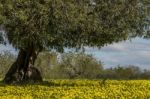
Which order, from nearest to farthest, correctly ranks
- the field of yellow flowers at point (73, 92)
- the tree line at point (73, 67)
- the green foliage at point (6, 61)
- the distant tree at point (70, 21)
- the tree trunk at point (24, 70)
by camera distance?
the field of yellow flowers at point (73, 92)
the distant tree at point (70, 21)
the tree trunk at point (24, 70)
the tree line at point (73, 67)
the green foliage at point (6, 61)

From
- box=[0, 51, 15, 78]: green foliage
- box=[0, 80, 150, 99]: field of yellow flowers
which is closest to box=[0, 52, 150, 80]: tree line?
box=[0, 51, 15, 78]: green foliage

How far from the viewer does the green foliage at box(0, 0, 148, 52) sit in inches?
1122

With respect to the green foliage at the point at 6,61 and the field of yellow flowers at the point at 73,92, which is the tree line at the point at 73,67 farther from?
the field of yellow flowers at the point at 73,92

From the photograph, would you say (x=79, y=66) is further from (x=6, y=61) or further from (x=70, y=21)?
(x=70, y=21)

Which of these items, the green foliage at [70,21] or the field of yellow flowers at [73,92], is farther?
the green foliage at [70,21]

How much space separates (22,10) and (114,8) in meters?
5.77

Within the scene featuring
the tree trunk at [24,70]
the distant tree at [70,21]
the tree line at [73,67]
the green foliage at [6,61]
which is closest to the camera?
the distant tree at [70,21]

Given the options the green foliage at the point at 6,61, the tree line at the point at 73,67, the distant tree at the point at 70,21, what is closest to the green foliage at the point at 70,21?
the distant tree at the point at 70,21

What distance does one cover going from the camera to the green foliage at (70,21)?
2850cm

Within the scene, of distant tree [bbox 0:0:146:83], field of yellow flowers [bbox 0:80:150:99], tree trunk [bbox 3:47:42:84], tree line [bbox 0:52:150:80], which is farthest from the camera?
tree line [bbox 0:52:150:80]

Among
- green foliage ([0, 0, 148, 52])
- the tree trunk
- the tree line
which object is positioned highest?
green foliage ([0, 0, 148, 52])

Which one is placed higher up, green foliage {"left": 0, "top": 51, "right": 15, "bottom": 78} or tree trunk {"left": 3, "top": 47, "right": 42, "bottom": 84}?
tree trunk {"left": 3, "top": 47, "right": 42, "bottom": 84}

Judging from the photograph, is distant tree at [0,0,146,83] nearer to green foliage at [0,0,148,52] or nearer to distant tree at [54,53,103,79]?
green foliage at [0,0,148,52]

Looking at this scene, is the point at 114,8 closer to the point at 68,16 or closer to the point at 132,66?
the point at 68,16
